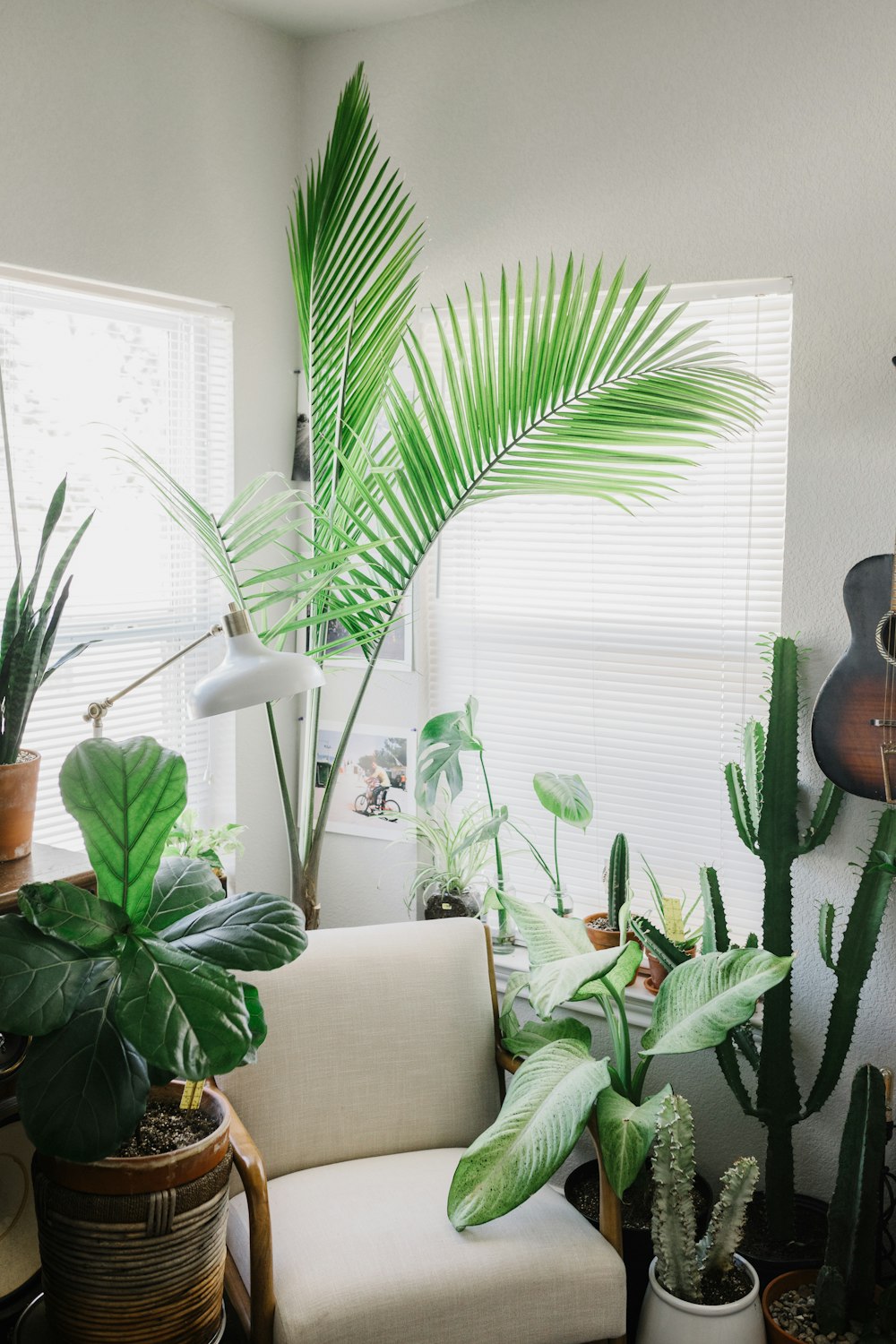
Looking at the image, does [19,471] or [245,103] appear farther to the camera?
[245,103]

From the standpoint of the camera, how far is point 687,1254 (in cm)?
209

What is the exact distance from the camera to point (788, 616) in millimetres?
2453

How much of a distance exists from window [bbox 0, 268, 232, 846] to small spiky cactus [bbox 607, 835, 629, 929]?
105 centimetres

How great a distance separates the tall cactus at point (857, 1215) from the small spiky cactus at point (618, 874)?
0.67 metres

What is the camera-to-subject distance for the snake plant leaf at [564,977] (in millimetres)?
2059

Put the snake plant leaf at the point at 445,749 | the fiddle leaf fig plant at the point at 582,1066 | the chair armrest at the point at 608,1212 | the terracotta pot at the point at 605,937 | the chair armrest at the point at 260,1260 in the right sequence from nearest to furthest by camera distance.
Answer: the chair armrest at the point at 260,1260
the fiddle leaf fig plant at the point at 582,1066
the chair armrest at the point at 608,1212
the terracotta pot at the point at 605,937
the snake plant leaf at the point at 445,749

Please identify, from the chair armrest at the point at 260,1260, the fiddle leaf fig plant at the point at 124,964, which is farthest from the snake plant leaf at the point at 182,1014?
the chair armrest at the point at 260,1260

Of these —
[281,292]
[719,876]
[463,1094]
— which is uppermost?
[281,292]

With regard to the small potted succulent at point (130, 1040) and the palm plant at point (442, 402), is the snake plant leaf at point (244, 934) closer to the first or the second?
the small potted succulent at point (130, 1040)

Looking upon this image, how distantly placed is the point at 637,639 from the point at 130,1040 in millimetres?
1647

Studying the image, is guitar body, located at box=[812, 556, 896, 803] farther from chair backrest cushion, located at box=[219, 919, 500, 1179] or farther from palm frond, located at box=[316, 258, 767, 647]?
chair backrest cushion, located at box=[219, 919, 500, 1179]

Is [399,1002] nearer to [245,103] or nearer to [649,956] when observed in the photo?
[649,956]

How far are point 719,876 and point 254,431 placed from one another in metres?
1.63

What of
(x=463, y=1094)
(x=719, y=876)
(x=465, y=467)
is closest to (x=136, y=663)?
(x=465, y=467)
